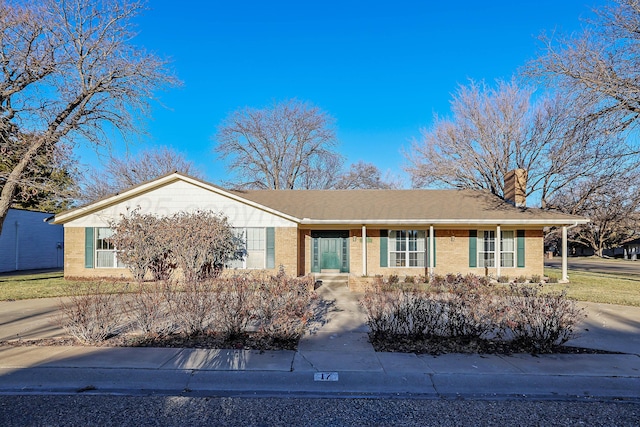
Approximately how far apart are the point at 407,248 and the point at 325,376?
39.1 ft

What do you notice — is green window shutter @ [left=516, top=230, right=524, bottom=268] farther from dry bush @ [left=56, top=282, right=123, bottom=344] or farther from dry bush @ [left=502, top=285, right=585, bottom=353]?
dry bush @ [left=56, top=282, right=123, bottom=344]

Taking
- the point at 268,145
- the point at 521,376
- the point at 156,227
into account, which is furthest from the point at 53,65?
the point at 268,145

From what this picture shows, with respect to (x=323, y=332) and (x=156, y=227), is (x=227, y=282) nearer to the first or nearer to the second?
(x=323, y=332)

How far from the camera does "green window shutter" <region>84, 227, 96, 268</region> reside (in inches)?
586

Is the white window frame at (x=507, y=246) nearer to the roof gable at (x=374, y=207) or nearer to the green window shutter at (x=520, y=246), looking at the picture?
the green window shutter at (x=520, y=246)

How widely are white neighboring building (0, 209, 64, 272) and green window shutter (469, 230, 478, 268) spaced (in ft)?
74.2

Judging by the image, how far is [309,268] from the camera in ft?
54.3

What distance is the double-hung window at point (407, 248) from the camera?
15.9m

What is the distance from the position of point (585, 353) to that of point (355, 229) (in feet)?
35.7

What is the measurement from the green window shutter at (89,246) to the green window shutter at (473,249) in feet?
50.9

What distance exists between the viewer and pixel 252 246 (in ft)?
48.5

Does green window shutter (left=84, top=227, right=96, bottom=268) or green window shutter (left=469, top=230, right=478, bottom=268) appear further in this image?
green window shutter (left=469, top=230, right=478, bottom=268)

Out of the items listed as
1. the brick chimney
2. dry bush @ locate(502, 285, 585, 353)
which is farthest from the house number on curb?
the brick chimney

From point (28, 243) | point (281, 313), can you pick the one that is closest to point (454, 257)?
point (281, 313)
